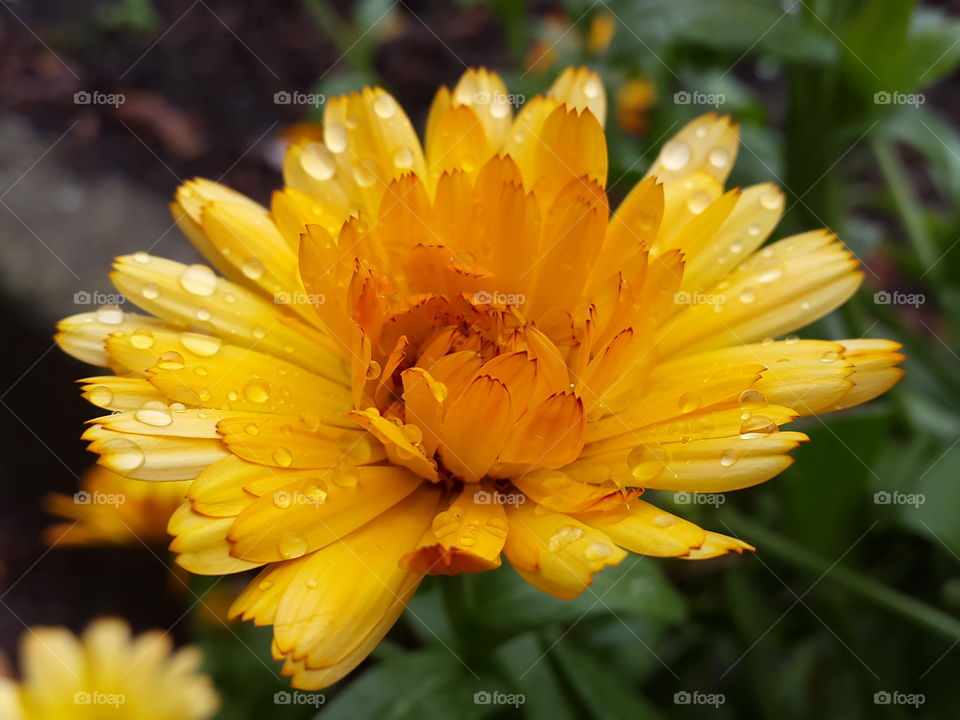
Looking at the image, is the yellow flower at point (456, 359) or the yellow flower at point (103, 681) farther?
the yellow flower at point (103, 681)

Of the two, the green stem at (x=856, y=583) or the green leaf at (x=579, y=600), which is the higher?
the green leaf at (x=579, y=600)

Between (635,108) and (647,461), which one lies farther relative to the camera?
(635,108)

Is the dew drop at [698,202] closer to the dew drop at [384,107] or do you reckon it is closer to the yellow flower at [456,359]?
the yellow flower at [456,359]

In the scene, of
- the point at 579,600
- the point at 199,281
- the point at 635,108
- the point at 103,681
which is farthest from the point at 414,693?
the point at 635,108

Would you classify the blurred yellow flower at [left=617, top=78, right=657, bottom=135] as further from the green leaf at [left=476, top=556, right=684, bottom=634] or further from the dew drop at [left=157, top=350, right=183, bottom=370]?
the dew drop at [left=157, top=350, right=183, bottom=370]

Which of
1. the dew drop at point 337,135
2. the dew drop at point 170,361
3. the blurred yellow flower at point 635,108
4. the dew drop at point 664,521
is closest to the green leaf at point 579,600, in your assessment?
the dew drop at point 664,521

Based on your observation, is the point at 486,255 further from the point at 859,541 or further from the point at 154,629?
the point at 154,629

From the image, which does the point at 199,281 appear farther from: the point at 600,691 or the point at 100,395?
the point at 600,691

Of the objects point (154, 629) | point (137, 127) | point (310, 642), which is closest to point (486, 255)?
point (310, 642)
